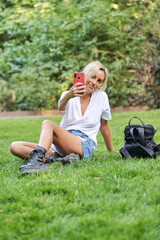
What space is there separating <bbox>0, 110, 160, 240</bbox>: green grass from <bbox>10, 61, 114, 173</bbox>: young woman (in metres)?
0.21

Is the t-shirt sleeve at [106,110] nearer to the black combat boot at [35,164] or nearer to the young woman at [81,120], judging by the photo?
the young woman at [81,120]

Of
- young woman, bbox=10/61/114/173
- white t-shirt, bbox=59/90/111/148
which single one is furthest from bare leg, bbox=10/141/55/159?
white t-shirt, bbox=59/90/111/148

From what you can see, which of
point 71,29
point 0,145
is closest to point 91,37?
point 71,29

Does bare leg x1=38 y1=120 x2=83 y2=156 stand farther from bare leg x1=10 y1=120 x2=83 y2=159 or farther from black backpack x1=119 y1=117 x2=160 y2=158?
black backpack x1=119 y1=117 x2=160 y2=158

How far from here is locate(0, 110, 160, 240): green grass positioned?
2.00 m

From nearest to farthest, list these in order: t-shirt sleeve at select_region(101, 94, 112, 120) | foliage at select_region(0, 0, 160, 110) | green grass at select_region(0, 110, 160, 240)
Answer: green grass at select_region(0, 110, 160, 240) < t-shirt sleeve at select_region(101, 94, 112, 120) < foliage at select_region(0, 0, 160, 110)

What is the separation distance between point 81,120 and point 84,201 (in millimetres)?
1659

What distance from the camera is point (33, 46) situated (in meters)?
12.8

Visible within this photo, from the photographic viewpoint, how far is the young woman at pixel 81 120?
376cm

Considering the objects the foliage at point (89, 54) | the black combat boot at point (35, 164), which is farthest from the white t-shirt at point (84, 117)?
the foliage at point (89, 54)

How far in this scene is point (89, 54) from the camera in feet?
38.6

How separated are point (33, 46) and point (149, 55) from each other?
14.7 feet

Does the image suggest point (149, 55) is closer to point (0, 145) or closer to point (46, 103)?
point (46, 103)

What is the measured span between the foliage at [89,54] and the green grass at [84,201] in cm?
724
